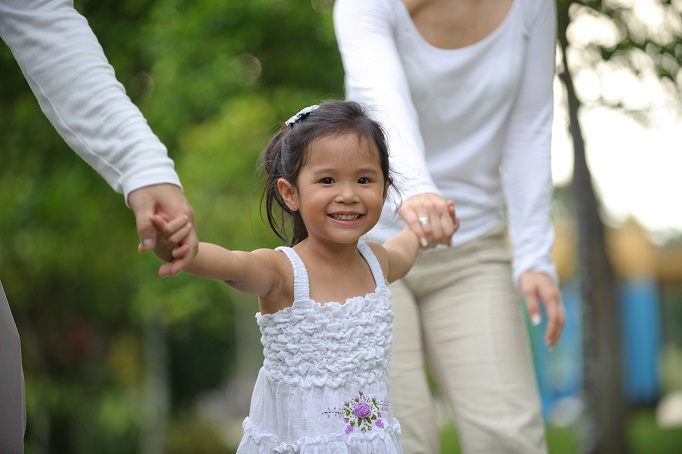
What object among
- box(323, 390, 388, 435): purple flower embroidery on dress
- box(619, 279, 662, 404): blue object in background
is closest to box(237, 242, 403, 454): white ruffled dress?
box(323, 390, 388, 435): purple flower embroidery on dress

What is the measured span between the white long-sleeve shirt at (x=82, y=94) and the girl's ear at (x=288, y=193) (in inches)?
22.3

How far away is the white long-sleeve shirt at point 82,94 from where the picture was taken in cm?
220

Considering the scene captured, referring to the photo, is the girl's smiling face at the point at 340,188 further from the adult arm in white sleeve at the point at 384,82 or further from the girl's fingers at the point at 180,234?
the girl's fingers at the point at 180,234

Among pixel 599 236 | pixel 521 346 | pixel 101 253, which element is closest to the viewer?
pixel 521 346

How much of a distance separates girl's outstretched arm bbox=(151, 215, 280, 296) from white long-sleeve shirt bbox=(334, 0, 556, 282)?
0.61 metres

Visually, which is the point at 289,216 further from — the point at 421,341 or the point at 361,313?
the point at 421,341

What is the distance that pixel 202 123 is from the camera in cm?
1130

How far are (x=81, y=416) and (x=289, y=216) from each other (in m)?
13.4

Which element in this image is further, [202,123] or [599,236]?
[202,123]

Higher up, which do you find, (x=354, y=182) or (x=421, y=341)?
(x=354, y=182)

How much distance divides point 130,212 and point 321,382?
9.39m

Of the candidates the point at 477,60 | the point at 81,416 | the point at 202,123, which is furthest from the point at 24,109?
the point at 81,416

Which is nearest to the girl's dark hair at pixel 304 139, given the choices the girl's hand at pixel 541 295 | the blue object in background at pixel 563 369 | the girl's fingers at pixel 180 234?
the girl's fingers at pixel 180 234

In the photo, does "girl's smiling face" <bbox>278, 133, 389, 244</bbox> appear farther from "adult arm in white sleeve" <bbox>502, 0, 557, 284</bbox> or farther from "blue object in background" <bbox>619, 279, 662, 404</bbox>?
"blue object in background" <bbox>619, 279, 662, 404</bbox>
